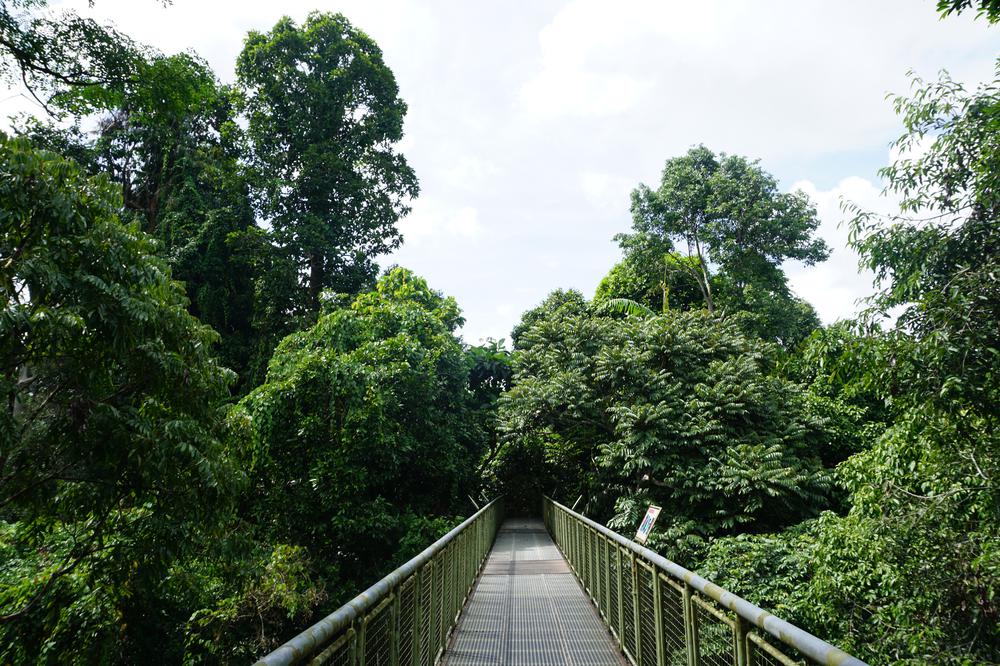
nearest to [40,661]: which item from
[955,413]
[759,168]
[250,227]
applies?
[955,413]

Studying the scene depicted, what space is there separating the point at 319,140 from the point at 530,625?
21.4 m

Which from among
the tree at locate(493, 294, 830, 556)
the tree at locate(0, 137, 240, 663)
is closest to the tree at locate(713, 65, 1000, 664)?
the tree at locate(493, 294, 830, 556)

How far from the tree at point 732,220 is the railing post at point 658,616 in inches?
840

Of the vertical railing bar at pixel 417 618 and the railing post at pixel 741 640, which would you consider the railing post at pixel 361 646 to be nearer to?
the vertical railing bar at pixel 417 618

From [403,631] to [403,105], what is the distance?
24.1 metres

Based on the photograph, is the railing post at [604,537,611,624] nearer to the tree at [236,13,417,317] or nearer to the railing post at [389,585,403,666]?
the railing post at [389,585,403,666]

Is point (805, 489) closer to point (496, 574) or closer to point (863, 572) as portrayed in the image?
point (863, 572)

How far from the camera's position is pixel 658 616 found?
3.49 metres

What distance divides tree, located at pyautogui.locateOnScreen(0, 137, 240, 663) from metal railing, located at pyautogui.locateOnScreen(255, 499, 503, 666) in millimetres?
2912

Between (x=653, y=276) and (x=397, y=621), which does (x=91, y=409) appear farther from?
(x=653, y=276)

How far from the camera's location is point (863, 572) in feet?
22.1

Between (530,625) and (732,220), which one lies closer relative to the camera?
(530,625)

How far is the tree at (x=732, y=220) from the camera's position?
2277 cm

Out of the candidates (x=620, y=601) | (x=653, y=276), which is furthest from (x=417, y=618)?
(x=653, y=276)
